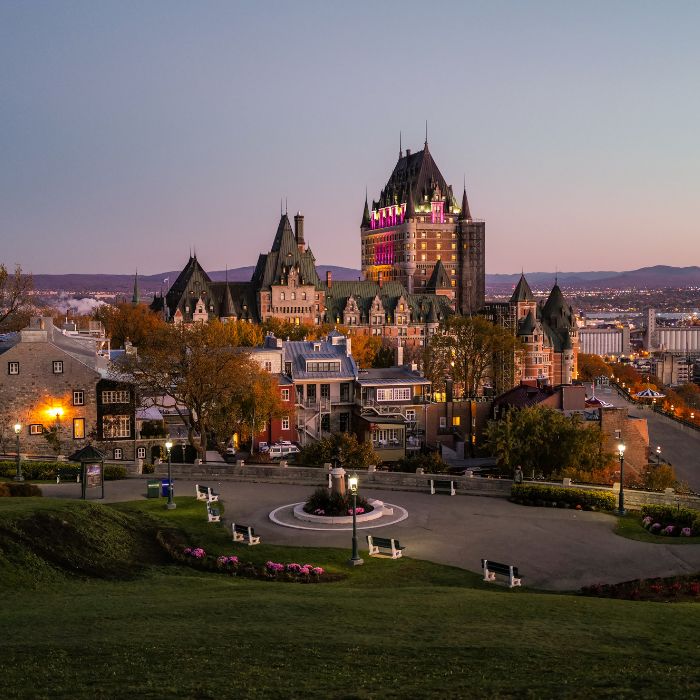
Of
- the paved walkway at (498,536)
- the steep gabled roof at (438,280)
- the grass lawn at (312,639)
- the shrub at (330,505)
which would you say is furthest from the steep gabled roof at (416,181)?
the grass lawn at (312,639)

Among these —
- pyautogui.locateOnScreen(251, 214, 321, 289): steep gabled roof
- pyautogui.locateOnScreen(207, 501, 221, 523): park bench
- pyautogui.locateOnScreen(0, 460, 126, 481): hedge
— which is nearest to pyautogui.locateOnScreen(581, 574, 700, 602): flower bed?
pyautogui.locateOnScreen(207, 501, 221, 523): park bench

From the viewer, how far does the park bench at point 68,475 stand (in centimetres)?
4050

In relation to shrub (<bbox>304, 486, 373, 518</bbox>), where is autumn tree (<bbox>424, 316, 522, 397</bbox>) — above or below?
above

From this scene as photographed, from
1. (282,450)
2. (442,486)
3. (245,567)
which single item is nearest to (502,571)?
(245,567)

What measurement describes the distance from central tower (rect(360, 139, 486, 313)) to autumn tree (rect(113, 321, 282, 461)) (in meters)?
124

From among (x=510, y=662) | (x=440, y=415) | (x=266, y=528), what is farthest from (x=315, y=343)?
(x=510, y=662)

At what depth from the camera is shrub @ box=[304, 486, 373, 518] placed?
111ft

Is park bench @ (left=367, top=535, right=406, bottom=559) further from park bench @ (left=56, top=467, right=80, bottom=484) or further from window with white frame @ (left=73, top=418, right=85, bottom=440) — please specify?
window with white frame @ (left=73, top=418, right=85, bottom=440)

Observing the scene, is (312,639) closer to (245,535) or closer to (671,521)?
(245,535)

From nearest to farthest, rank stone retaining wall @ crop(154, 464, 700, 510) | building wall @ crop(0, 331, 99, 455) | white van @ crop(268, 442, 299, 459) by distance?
1. stone retaining wall @ crop(154, 464, 700, 510)
2. building wall @ crop(0, 331, 99, 455)
3. white van @ crop(268, 442, 299, 459)

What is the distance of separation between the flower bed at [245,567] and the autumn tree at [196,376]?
21995 mm

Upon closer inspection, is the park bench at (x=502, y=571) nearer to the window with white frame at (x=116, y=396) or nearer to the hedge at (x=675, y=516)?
the hedge at (x=675, y=516)

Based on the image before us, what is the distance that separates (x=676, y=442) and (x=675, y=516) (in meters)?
54.5

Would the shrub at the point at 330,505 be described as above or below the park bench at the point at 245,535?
above
